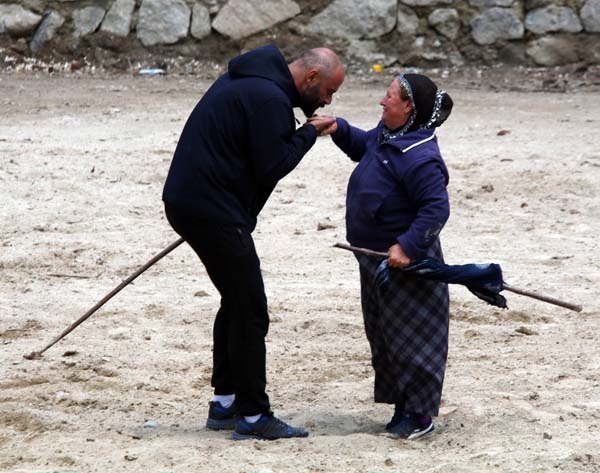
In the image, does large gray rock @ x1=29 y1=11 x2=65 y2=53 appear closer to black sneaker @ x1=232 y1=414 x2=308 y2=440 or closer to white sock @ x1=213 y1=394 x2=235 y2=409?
white sock @ x1=213 y1=394 x2=235 y2=409

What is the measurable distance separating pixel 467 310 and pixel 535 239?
4.48 feet

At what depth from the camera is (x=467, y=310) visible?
21.4 feet

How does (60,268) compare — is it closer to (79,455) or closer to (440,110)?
(79,455)

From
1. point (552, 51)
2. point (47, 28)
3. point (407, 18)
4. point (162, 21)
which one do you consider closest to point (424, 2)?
point (407, 18)

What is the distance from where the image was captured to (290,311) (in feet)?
21.5

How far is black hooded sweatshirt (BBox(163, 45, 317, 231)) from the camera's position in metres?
4.43

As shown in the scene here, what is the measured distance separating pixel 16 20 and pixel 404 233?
30.1ft

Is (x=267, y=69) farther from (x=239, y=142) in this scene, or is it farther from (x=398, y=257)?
(x=398, y=257)

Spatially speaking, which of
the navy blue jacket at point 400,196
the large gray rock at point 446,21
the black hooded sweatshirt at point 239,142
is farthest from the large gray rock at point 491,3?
the black hooded sweatshirt at point 239,142

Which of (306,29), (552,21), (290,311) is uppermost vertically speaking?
(552,21)

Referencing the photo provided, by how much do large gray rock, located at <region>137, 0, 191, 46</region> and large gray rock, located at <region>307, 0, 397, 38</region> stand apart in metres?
1.29

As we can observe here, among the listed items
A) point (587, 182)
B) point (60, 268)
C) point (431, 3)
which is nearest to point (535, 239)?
point (587, 182)

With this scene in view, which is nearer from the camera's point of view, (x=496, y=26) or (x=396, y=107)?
(x=396, y=107)

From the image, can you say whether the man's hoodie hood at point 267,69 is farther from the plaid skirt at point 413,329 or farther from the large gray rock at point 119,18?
the large gray rock at point 119,18
